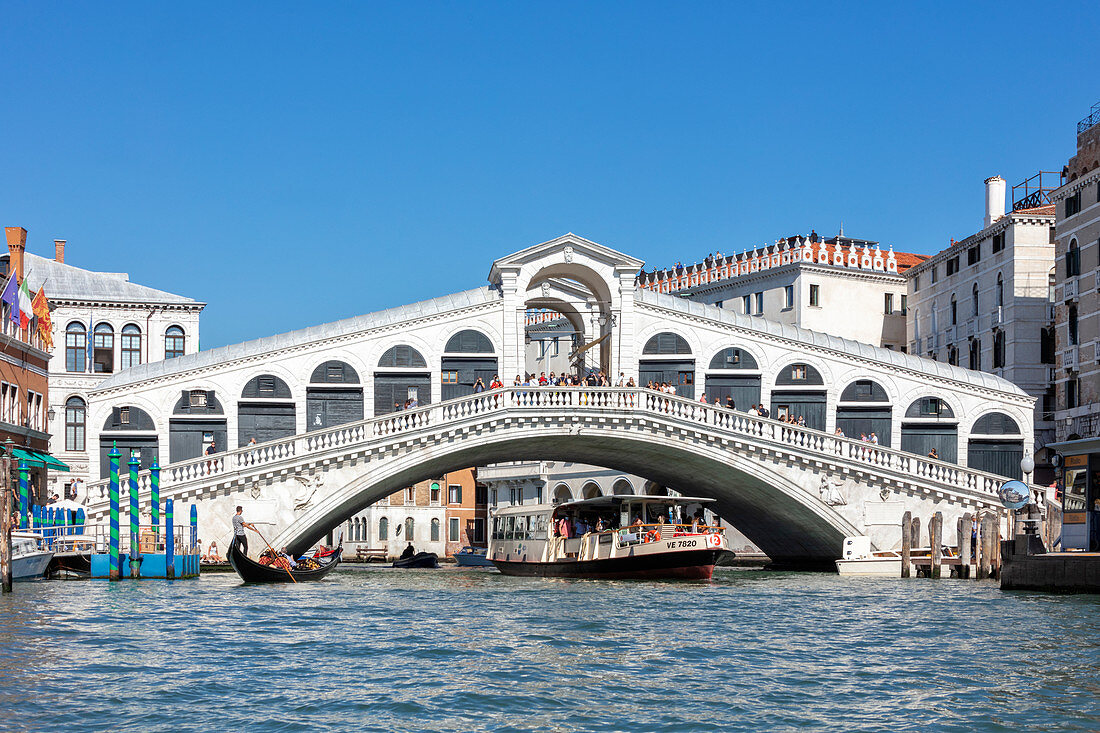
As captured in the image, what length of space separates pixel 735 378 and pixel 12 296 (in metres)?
19.0

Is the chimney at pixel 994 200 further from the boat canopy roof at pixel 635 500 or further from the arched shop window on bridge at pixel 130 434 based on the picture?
the arched shop window on bridge at pixel 130 434

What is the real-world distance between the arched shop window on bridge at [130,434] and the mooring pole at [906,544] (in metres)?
18.9

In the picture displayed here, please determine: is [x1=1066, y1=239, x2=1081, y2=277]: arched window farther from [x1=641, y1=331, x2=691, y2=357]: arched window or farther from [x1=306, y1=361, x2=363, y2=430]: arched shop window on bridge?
[x1=306, y1=361, x2=363, y2=430]: arched shop window on bridge

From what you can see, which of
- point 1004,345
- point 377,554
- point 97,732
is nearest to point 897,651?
point 97,732

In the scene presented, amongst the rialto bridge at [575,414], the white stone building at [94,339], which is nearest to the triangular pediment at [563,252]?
the rialto bridge at [575,414]

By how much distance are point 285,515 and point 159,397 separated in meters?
5.61

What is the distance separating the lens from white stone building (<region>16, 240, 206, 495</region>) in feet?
141

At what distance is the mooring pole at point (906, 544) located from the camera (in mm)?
32562

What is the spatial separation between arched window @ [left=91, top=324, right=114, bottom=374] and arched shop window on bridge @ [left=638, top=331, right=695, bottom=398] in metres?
16.9

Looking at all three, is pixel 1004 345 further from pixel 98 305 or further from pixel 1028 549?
pixel 98 305

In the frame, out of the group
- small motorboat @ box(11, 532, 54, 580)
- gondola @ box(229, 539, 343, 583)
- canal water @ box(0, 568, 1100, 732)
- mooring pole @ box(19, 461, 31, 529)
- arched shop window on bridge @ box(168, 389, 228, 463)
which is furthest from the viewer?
arched shop window on bridge @ box(168, 389, 228, 463)

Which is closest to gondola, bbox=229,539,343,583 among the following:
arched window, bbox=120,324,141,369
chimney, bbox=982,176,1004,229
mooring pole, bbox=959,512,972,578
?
mooring pole, bbox=959,512,972,578

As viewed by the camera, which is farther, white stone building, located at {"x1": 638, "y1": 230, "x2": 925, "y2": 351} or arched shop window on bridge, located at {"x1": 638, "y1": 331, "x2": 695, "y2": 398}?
white stone building, located at {"x1": 638, "y1": 230, "x2": 925, "y2": 351}

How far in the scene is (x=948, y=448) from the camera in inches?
1535
